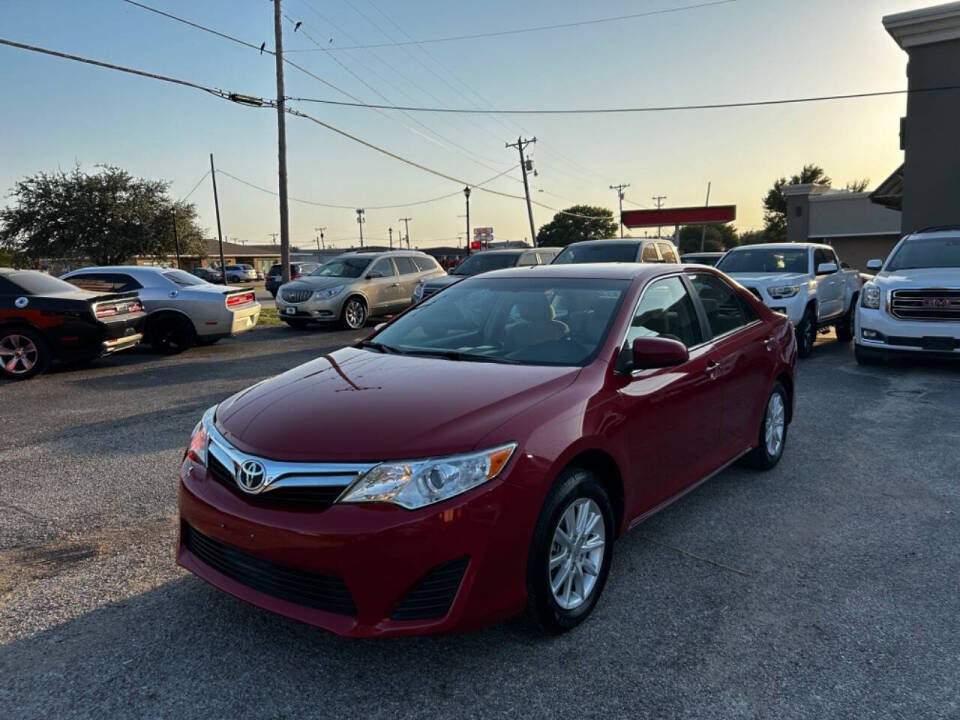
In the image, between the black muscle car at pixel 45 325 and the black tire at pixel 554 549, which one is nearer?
the black tire at pixel 554 549

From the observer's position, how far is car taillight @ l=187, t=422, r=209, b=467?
2.96 metres

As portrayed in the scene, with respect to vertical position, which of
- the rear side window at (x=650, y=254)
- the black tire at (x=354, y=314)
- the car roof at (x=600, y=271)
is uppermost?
the rear side window at (x=650, y=254)

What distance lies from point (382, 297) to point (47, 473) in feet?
36.6

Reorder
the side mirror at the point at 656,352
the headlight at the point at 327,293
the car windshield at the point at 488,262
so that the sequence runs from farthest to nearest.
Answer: the headlight at the point at 327,293 → the car windshield at the point at 488,262 → the side mirror at the point at 656,352

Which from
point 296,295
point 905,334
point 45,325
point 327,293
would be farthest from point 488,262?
point 45,325

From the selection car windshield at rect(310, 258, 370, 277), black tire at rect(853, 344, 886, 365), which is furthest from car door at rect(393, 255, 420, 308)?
black tire at rect(853, 344, 886, 365)

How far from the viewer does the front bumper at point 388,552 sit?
2.39m

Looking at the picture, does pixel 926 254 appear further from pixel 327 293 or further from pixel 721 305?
pixel 327 293

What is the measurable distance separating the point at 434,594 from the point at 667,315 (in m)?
2.21

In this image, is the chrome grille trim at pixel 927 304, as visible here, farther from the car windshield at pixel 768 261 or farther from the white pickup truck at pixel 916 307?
the car windshield at pixel 768 261

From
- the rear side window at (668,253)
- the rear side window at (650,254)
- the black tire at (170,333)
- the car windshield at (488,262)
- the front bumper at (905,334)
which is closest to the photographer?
the front bumper at (905,334)

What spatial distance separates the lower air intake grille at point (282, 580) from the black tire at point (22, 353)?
7.80m

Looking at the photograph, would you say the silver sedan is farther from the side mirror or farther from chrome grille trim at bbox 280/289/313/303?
the side mirror

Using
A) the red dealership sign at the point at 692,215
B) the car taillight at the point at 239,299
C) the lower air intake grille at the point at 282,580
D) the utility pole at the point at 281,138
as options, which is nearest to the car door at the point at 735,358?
the lower air intake grille at the point at 282,580
